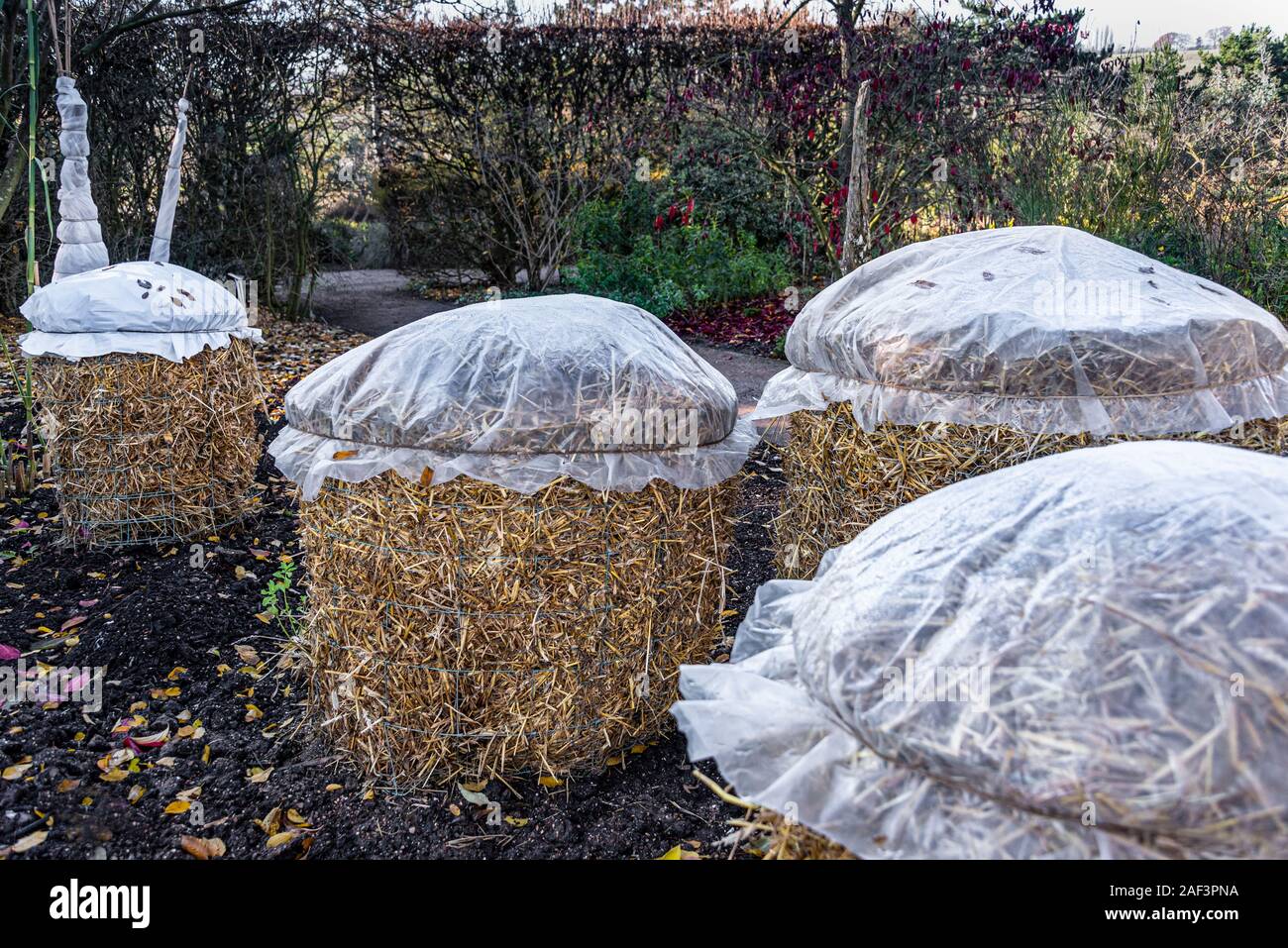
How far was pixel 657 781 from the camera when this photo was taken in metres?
2.93

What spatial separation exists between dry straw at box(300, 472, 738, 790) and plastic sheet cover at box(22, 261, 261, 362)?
7.27ft

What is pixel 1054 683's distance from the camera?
4.14ft

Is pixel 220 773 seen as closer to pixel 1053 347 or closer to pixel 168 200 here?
pixel 1053 347

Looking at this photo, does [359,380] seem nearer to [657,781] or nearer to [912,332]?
[657,781]

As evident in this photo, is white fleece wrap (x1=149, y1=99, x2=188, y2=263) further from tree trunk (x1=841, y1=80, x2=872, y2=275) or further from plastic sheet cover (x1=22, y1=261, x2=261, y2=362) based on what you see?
tree trunk (x1=841, y1=80, x2=872, y2=275)

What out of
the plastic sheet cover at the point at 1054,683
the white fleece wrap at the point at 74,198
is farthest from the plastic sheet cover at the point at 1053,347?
the white fleece wrap at the point at 74,198

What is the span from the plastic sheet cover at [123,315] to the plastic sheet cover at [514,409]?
2144mm

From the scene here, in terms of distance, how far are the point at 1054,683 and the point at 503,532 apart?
170 centimetres

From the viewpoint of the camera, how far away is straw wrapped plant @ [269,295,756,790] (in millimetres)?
2693

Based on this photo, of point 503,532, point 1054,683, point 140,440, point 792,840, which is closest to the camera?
point 1054,683

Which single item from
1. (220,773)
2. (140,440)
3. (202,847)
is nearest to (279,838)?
(202,847)

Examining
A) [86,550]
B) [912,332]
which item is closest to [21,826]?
[86,550]

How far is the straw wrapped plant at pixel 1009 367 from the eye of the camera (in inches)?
117

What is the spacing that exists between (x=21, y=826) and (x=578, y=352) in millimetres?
1959
